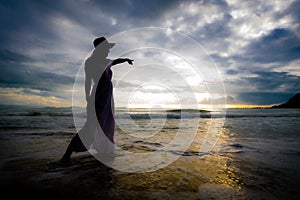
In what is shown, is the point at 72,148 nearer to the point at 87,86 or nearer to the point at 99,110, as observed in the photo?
the point at 99,110

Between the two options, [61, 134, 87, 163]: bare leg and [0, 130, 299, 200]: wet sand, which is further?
[61, 134, 87, 163]: bare leg

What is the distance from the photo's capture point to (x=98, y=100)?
12.0ft

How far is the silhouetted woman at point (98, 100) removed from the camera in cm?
353

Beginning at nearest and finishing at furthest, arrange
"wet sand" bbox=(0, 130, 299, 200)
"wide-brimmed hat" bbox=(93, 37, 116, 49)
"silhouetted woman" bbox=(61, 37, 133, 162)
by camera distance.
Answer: "wet sand" bbox=(0, 130, 299, 200)
"silhouetted woman" bbox=(61, 37, 133, 162)
"wide-brimmed hat" bbox=(93, 37, 116, 49)

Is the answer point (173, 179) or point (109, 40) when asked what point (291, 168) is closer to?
point (173, 179)

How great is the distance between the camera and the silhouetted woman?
353 cm

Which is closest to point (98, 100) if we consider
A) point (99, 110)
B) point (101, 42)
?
point (99, 110)

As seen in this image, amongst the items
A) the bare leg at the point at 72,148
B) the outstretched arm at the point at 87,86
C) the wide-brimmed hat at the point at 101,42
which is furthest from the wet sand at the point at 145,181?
the wide-brimmed hat at the point at 101,42

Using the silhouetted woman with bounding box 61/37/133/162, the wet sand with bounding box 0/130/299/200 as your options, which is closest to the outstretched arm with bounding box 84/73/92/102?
the silhouetted woman with bounding box 61/37/133/162

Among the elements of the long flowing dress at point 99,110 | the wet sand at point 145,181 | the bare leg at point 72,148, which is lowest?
the wet sand at point 145,181

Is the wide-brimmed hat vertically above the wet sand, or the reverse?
the wide-brimmed hat

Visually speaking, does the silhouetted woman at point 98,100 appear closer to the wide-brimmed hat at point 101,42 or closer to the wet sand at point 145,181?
the wide-brimmed hat at point 101,42

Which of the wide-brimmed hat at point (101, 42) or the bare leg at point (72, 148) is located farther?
the wide-brimmed hat at point (101, 42)

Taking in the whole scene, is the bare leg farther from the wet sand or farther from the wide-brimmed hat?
the wide-brimmed hat
